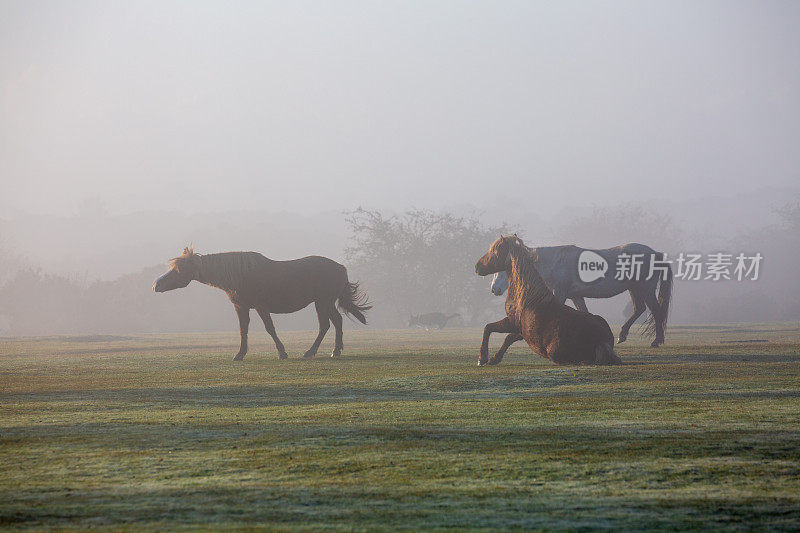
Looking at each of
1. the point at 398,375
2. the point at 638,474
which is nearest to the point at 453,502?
the point at 638,474

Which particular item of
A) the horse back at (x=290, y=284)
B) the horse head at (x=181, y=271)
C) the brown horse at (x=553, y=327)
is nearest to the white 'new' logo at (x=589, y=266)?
the horse back at (x=290, y=284)

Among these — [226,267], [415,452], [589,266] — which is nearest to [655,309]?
[589,266]

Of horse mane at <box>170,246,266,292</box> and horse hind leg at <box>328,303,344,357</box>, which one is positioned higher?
horse mane at <box>170,246,266,292</box>

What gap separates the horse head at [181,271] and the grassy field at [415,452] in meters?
5.70

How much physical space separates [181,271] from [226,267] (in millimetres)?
1120

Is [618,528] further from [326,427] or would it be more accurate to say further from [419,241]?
[419,241]

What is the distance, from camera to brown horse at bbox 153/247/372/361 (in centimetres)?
1862

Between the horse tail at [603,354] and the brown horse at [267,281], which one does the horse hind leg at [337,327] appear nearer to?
the brown horse at [267,281]

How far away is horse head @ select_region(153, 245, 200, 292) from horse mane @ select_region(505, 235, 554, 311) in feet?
22.7

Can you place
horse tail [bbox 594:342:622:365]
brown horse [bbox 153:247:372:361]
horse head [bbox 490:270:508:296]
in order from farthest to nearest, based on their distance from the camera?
brown horse [bbox 153:247:372:361] < horse head [bbox 490:270:508:296] < horse tail [bbox 594:342:622:365]

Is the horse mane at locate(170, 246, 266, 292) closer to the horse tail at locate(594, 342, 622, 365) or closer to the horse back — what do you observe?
the horse back

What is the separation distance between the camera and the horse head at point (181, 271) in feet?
62.5

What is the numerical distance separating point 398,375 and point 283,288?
18.0 ft

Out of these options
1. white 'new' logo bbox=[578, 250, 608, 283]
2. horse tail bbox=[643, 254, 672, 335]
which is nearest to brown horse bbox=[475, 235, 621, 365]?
white 'new' logo bbox=[578, 250, 608, 283]
